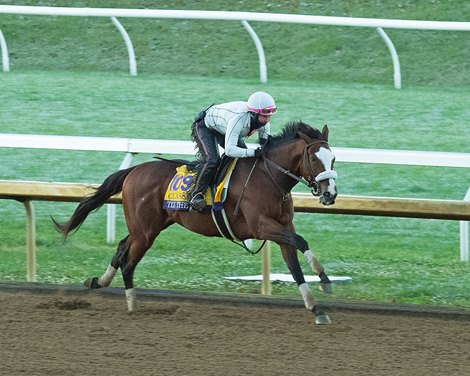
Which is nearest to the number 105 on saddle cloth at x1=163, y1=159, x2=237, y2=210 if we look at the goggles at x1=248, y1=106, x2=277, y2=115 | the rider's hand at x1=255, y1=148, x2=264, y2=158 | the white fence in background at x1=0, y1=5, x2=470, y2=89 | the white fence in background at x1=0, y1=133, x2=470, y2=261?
the rider's hand at x1=255, y1=148, x2=264, y2=158

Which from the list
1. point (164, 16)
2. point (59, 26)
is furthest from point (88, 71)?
point (164, 16)

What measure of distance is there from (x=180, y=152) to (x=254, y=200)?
1.82 metres

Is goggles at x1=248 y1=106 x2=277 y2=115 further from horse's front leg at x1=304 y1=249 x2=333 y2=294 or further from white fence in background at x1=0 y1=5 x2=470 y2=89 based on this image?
white fence in background at x1=0 y1=5 x2=470 y2=89

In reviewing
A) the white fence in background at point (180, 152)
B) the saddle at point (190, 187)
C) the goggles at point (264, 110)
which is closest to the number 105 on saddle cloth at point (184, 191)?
the saddle at point (190, 187)

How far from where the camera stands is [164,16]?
14039 mm

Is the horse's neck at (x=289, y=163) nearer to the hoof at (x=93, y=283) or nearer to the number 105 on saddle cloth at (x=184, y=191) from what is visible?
the number 105 on saddle cloth at (x=184, y=191)

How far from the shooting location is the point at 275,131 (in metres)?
13.5

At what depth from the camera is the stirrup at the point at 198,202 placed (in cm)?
803

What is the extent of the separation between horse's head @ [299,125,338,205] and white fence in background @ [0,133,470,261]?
1.62 metres

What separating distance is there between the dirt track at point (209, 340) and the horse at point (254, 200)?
29cm

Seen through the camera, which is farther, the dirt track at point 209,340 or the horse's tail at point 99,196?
the horse's tail at point 99,196

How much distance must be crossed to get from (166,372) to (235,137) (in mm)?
2146

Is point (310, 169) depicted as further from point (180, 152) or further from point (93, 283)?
point (180, 152)

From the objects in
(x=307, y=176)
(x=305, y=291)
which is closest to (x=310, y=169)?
(x=307, y=176)
